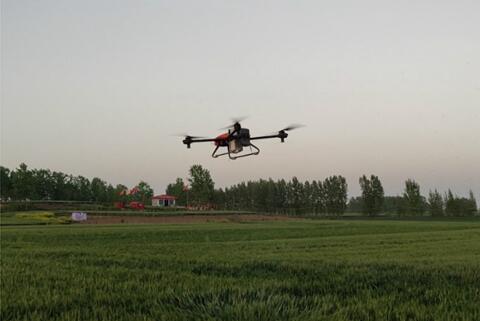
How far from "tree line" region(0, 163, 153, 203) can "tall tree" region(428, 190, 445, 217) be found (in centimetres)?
9654

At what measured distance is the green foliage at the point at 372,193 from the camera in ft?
469

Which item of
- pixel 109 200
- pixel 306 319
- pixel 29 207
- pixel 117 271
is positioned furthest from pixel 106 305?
pixel 109 200

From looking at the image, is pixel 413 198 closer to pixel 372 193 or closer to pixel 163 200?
pixel 372 193

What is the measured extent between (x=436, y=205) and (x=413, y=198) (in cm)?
1326

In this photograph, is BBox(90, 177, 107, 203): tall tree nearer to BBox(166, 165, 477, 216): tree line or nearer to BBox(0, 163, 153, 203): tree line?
BBox(0, 163, 153, 203): tree line

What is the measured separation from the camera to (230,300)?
311 inches

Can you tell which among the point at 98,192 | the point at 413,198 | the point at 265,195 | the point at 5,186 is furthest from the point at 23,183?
the point at 413,198

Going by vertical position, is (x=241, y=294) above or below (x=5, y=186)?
below

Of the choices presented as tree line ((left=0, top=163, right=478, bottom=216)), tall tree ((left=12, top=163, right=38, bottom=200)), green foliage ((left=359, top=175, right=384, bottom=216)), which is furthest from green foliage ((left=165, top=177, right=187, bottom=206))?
green foliage ((left=359, top=175, right=384, bottom=216))

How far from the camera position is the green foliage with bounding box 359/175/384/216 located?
143 meters

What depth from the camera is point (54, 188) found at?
144500mm

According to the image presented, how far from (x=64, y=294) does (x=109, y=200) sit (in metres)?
149

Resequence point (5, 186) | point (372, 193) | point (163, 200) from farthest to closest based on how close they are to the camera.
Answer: point (163, 200) → point (372, 193) → point (5, 186)

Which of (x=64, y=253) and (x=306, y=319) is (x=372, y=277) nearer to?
(x=306, y=319)
